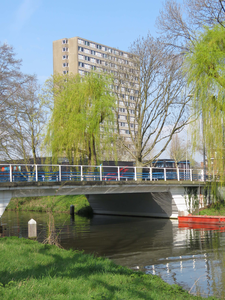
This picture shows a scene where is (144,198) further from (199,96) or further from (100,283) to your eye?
(100,283)

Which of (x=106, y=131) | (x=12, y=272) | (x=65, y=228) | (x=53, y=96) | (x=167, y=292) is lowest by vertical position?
(x=65, y=228)

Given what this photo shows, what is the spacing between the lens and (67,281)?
22.1ft

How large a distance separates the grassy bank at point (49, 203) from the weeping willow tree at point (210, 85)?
78.6 feet

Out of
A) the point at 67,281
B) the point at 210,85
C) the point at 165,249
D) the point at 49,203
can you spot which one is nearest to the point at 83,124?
the point at 210,85

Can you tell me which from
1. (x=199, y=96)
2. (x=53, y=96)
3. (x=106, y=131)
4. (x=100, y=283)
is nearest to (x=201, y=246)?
(x=199, y=96)

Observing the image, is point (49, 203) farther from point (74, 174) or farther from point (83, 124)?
point (83, 124)

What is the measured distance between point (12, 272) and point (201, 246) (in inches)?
482

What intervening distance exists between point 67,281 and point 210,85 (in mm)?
12416

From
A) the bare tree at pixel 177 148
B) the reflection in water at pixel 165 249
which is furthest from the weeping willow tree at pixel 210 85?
the bare tree at pixel 177 148

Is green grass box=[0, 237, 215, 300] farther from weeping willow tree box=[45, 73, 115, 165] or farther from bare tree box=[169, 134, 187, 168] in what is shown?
bare tree box=[169, 134, 187, 168]

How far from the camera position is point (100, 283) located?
7.00 m

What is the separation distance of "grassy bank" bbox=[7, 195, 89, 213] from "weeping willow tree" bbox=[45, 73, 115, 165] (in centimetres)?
1250

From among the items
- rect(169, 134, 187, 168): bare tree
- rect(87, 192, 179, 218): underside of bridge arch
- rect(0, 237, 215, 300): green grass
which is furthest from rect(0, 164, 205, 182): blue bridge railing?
rect(169, 134, 187, 168): bare tree

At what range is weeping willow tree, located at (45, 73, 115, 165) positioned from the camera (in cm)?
2555
